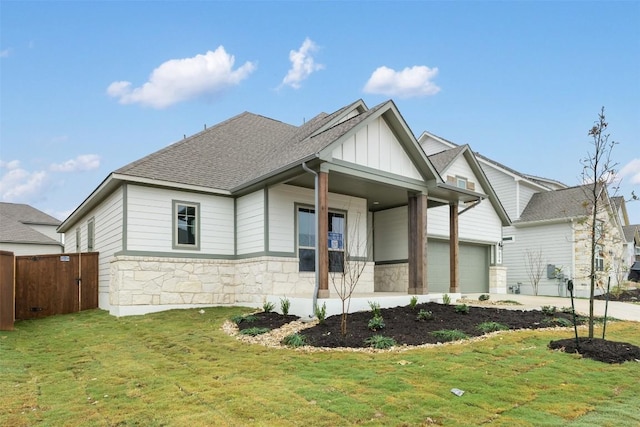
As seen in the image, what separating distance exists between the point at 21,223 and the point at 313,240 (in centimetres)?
2876

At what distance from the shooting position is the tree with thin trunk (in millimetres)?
22719

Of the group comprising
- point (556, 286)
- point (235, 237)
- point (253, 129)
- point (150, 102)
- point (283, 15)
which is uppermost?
point (283, 15)

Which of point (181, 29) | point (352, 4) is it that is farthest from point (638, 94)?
point (181, 29)

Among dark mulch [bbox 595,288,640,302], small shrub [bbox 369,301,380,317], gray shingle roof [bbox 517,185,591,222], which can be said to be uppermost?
gray shingle roof [bbox 517,185,591,222]

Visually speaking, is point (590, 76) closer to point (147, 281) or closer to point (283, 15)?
point (283, 15)

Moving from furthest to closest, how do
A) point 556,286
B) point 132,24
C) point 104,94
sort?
1. point 556,286
2. point 104,94
3. point 132,24

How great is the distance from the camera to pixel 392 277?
16.7 m

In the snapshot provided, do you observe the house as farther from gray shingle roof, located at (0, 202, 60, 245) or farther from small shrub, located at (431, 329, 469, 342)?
gray shingle roof, located at (0, 202, 60, 245)

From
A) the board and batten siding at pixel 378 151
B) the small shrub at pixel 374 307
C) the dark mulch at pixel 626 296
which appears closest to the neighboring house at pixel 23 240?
the board and batten siding at pixel 378 151

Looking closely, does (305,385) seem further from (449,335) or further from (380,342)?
(449,335)

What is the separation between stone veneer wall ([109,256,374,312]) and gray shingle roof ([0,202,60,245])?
21234mm

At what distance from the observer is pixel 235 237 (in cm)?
1385

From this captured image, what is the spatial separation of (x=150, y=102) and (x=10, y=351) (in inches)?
548

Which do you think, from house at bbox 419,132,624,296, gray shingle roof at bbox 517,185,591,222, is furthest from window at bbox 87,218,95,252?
gray shingle roof at bbox 517,185,591,222
